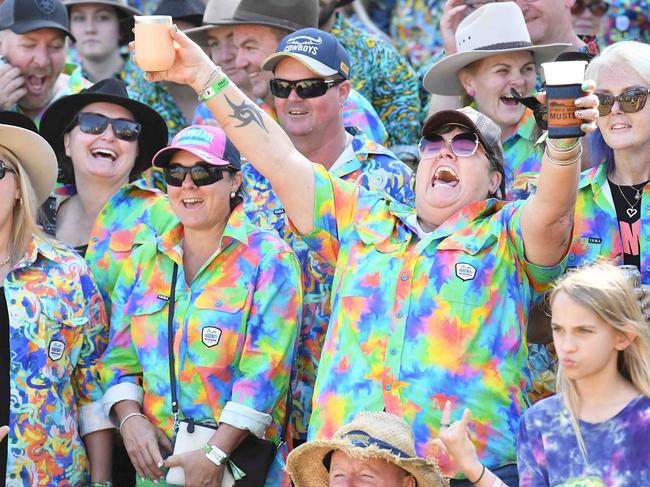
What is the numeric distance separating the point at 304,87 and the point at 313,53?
6.4 inches

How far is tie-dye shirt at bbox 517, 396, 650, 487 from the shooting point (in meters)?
4.02

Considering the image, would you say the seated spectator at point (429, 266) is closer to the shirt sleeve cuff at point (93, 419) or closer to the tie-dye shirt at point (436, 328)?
the tie-dye shirt at point (436, 328)

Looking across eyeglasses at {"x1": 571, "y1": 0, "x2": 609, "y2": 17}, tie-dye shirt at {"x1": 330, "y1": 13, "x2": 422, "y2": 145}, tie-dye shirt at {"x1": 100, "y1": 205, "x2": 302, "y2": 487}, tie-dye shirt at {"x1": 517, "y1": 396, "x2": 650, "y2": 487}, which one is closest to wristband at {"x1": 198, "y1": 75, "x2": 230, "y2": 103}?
tie-dye shirt at {"x1": 100, "y1": 205, "x2": 302, "y2": 487}

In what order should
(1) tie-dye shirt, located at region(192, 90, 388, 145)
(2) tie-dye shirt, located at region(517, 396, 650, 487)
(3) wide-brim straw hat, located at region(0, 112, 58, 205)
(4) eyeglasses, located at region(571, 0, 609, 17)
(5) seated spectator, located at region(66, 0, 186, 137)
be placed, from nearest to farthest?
(2) tie-dye shirt, located at region(517, 396, 650, 487) → (3) wide-brim straw hat, located at region(0, 112, 58, 205) → (1) tie-dye shirt, located at region(192, 90, 388, 145) → (4) eyeglasses, located at region(571, 0, 609, 17) → (5) seated spectator, located at region(66, 0, 186, 137)

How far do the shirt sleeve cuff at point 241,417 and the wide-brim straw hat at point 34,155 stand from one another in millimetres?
1325

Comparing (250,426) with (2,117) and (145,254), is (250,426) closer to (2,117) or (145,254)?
(145,254)

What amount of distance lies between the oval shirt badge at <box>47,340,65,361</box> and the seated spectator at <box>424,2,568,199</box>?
85.2 inches

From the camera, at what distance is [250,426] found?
17.4 feet

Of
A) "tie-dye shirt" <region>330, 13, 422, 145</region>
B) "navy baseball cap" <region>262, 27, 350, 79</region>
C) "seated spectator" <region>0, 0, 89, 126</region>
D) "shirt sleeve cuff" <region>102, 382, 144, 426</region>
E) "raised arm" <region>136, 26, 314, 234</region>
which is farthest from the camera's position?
"tie-dye shirt" <region>330, 13, 422, 145</region>

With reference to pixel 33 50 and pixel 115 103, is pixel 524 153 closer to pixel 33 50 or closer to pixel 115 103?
pixel 115 103

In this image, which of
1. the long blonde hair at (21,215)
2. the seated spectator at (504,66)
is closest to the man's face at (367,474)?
the long blonde hair at (21,215)

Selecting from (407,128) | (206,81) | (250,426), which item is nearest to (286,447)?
(250,426)

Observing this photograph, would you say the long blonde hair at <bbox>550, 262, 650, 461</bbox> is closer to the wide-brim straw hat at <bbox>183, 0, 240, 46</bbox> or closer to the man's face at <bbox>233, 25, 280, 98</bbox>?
the man's face at <bbox>233, 25, 280, 98</bbox>

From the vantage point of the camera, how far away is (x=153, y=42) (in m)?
4.73
